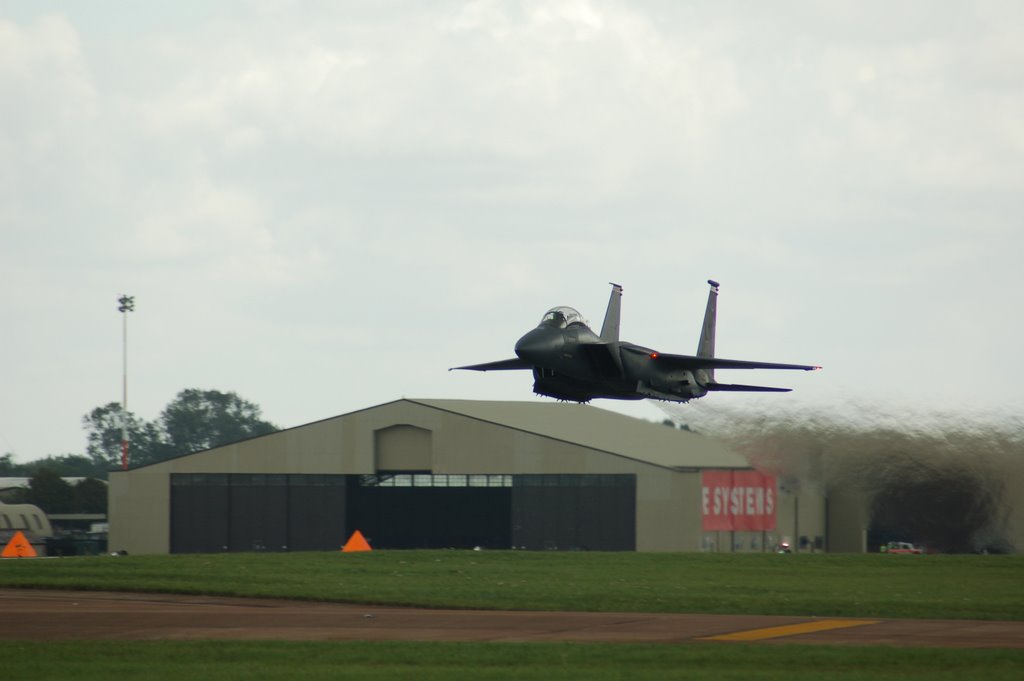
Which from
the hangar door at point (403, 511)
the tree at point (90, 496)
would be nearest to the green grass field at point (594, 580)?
the hangar door at point (403, 511)

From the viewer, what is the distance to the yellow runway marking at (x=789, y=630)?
25.0 m

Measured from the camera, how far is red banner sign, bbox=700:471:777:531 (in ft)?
191

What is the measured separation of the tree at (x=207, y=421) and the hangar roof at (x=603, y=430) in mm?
112137

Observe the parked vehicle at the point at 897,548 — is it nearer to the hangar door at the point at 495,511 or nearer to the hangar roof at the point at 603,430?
the hangar roof at the point at 603,430

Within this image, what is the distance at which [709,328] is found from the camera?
1662 inches

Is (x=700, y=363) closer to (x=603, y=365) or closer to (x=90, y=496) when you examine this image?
(x=603, y=365)

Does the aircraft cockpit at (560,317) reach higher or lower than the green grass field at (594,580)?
higher

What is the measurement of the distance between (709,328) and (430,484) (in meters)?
34.9

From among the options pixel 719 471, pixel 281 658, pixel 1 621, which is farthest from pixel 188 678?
pixel 719 471

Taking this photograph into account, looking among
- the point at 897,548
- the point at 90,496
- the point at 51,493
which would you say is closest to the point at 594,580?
the point at 897,548

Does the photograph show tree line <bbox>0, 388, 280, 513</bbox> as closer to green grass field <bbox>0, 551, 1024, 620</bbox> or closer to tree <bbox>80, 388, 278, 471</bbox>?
tree <bbox>80, 388, 278, 471</bbox>

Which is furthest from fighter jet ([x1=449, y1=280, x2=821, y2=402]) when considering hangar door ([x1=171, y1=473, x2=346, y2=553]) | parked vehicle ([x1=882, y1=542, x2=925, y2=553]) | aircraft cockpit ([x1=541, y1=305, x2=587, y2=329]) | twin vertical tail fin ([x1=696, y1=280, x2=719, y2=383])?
hangar door ([x1=171, y1=473, x2=346, y2=553])

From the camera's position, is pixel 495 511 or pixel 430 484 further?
pixel 430 484

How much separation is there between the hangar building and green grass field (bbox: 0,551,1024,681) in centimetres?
2048
